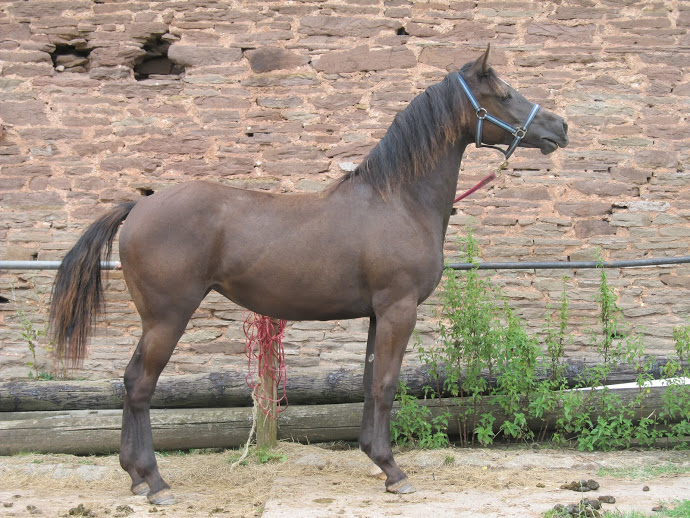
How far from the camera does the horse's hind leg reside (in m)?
3.63

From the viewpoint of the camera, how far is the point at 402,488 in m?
3.74

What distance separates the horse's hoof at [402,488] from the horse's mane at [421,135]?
169cm

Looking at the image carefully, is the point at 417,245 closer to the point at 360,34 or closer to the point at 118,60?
the point at 360,34

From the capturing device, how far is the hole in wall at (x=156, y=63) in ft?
21.9

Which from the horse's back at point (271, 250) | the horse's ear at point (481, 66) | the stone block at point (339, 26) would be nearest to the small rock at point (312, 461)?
the horse's back at point (271, 250)

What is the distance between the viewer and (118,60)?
21.6 feet

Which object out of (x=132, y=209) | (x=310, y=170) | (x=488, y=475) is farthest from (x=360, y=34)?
(x=488, y=475)

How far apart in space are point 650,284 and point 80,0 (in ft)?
20.9

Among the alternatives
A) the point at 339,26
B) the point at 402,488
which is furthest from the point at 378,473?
the point at 339,26

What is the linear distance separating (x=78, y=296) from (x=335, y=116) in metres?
3.56

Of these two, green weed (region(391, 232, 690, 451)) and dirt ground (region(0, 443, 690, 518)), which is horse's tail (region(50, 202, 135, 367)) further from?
green weed (region(391, 232, 690, 451))

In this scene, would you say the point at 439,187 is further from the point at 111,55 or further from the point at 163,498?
the point at 111,55

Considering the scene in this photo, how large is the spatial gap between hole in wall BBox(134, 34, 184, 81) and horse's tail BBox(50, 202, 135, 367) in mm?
3314

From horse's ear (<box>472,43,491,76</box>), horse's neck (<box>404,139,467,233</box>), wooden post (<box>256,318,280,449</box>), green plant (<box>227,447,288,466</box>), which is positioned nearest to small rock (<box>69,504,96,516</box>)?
green plant (<box>227,447,288,466</box>)
